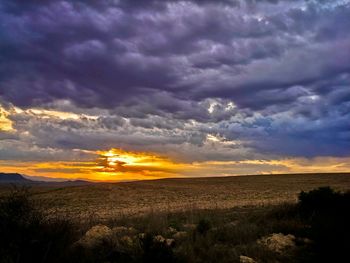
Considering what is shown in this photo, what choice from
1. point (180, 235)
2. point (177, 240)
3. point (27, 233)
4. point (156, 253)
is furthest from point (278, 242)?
point (27, 233)

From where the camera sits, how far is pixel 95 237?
45.3 ft

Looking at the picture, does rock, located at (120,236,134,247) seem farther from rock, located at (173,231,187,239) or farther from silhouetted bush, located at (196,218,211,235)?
silhouetted bush, located at (196,218,211,235)

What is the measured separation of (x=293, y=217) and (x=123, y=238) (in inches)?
267

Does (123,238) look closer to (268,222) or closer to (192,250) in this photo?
(192,250)

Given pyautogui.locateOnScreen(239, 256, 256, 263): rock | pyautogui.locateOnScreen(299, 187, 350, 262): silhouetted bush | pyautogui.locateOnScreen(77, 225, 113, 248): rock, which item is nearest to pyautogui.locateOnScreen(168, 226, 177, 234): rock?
pyautogui.locateOnScreen(77, 225, 113, 248): rock

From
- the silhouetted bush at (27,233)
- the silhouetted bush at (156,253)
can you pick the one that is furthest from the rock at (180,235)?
the silhouetted bush at (27,233)

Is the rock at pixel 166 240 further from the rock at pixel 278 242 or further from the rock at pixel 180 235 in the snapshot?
the rock at pixel 278 242

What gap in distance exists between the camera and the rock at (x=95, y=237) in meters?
12.7

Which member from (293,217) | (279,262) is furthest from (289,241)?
(293,217)

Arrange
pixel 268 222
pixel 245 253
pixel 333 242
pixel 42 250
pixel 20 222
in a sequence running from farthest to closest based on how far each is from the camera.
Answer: pixel 268 222 → pixel 245 253 → pixel 333 242 → pixel 20 222 → pixel 42 250

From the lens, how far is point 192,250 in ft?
39.2

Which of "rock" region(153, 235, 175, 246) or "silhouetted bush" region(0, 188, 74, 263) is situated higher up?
"silhouetted bush" region(0, 188, 74, 263)

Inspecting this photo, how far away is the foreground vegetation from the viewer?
10102 millimetres

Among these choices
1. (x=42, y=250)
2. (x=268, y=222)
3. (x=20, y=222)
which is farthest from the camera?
(x=268, y=222)
